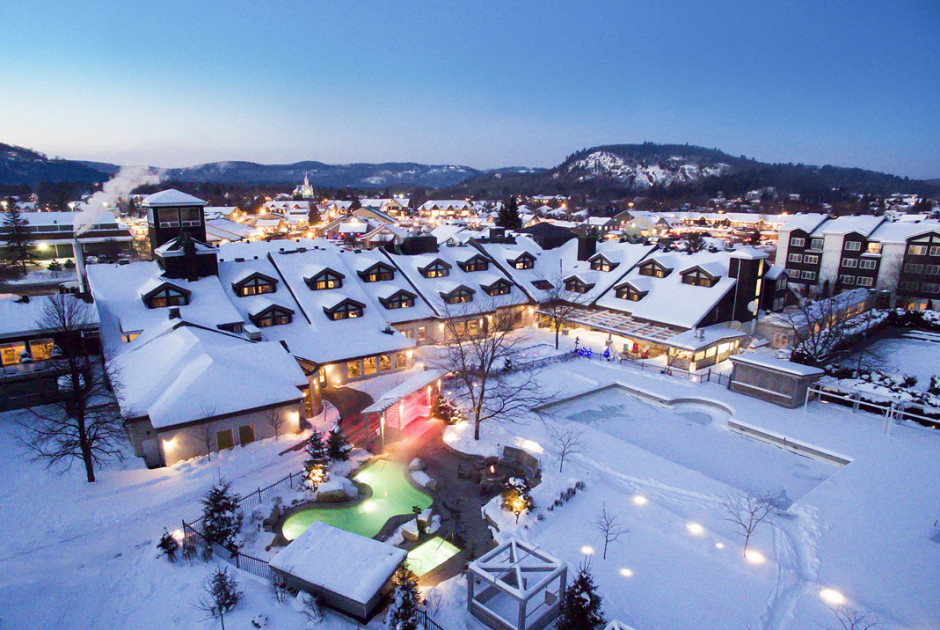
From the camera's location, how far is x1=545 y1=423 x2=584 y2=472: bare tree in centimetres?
2097

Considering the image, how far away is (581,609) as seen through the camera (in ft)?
39.1

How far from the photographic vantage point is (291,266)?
34.7m

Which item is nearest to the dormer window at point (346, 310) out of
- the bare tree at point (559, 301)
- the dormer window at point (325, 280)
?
the dormer window at point (325, 280)

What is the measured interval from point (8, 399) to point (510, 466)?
24.7 m

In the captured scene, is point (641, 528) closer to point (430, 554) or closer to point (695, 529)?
point (695, 529)

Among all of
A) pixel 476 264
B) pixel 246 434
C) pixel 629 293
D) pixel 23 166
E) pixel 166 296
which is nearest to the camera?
pixel 246 434

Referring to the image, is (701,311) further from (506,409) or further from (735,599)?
(735,599)

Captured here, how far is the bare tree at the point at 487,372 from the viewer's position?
2458 cm

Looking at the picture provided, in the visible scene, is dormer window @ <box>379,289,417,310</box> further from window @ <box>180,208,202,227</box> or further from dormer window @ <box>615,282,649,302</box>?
dormer window @ <box>615,282,649,302</box>

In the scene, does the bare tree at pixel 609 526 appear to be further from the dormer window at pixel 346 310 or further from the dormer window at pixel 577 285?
the dormer window at pixel 577 285

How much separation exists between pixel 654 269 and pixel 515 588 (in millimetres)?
32584

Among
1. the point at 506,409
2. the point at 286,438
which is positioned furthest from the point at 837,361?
the point at 286,438

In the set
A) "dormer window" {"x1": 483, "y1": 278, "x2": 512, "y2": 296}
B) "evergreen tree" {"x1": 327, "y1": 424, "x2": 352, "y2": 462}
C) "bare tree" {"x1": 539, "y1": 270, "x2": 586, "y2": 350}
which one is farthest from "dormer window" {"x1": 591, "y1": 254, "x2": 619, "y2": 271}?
"evergreen tree" {"x1": 327, "y1": 424, "x2": 352, "y2": 462}

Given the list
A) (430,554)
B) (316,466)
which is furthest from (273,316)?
(430,554)
